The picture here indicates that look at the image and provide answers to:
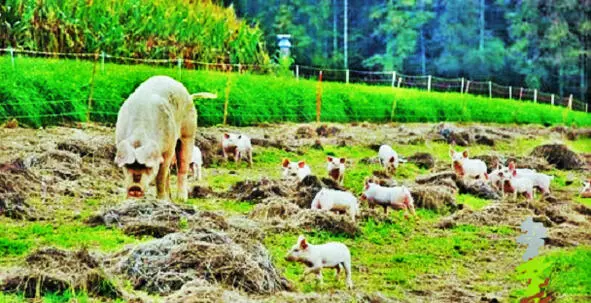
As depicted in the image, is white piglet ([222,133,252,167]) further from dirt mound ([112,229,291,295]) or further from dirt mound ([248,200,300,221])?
dirt mound ([112,229,291,295])

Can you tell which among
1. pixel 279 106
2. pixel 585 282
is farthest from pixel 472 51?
pixel 585 282

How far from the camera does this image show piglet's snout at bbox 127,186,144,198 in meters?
6.93

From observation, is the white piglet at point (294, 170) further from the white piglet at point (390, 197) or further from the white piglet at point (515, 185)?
the white piglet at point (515, 185)

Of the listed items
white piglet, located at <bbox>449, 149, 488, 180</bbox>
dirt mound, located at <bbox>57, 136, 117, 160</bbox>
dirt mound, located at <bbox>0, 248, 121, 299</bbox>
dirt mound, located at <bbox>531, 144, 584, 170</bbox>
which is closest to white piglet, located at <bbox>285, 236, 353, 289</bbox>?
dirt mound, located at <bbox>0, 248, 121, 299</bbox>

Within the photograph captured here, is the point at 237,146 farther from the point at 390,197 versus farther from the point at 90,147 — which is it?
the point at 390,197

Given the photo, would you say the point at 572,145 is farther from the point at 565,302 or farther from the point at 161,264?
the point at 161,264

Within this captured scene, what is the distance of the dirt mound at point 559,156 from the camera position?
1259 cm

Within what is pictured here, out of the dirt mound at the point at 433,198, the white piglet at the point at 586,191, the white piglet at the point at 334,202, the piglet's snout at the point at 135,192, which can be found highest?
the piglet's snout at the point at 135,192

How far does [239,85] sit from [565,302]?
707 cm

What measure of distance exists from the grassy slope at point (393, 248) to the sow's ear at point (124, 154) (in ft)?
1.36

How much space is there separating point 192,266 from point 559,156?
26.8 feet

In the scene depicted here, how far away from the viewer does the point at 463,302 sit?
19.2ft

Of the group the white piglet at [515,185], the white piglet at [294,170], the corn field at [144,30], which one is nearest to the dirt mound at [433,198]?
the white piglet at [515,185]

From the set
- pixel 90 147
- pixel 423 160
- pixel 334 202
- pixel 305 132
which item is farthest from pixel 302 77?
pixel 334 202
